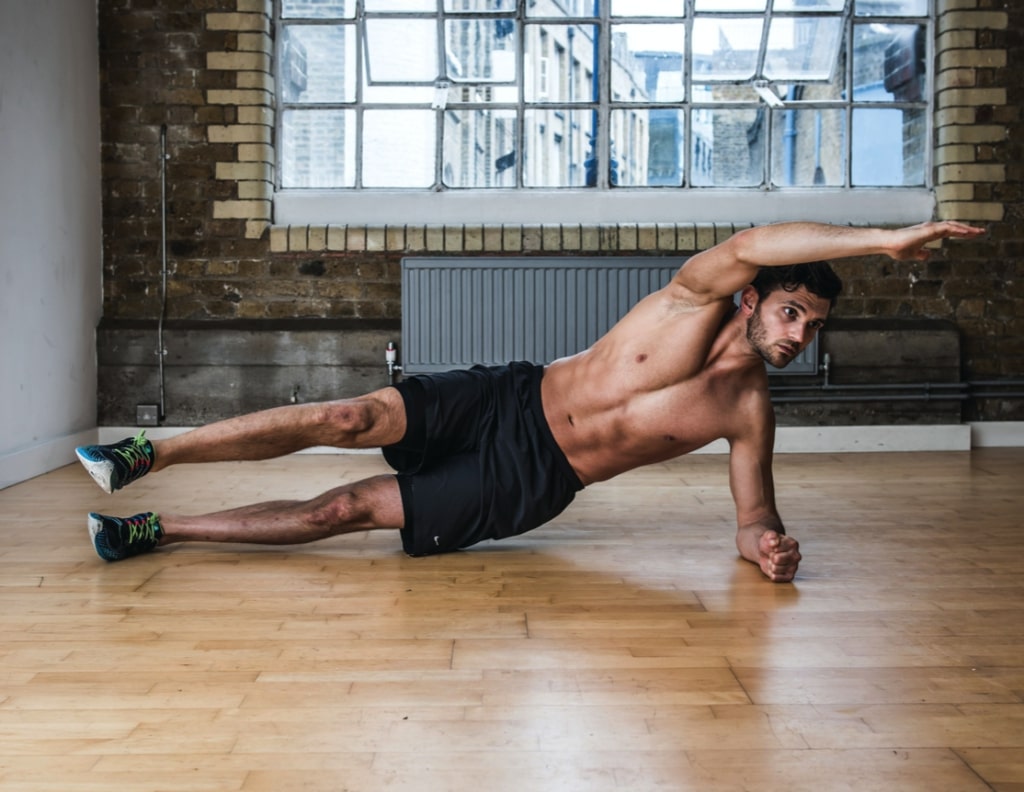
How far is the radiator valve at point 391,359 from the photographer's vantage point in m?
5.20

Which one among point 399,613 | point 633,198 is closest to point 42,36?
point 633,198

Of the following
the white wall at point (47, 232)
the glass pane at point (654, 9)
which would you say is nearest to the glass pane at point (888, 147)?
the glass pane at point (654, 9)

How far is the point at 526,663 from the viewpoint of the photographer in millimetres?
1919

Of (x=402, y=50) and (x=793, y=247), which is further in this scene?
(x=402, y=50)

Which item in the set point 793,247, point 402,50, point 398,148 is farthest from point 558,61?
point 793,247

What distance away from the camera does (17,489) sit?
403 cm

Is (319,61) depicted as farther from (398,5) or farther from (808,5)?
(808,5)

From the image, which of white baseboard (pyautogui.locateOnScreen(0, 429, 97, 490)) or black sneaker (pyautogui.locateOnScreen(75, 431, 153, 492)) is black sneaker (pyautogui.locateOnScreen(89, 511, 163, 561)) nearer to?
black sneaker (pyautogui.locateOnScreen(75, 431, 153, 492))

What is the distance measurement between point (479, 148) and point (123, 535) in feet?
10.8

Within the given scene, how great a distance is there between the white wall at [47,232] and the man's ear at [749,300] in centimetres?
306

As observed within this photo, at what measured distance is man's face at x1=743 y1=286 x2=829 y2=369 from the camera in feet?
7.89

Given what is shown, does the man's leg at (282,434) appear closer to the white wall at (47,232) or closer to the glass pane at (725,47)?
the white wall at (47,232)

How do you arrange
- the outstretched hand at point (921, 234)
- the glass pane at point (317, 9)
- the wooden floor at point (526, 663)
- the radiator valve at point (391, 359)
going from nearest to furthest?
the wooden floor at point (526, 663) < the outstretched hand at point (921, 234) < the radiator valve at point (391, 359) < the glass pane at point (317, 9)

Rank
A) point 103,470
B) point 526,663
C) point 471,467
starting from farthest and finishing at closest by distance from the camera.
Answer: point 471,467 < point 103,470 < point 526,663
